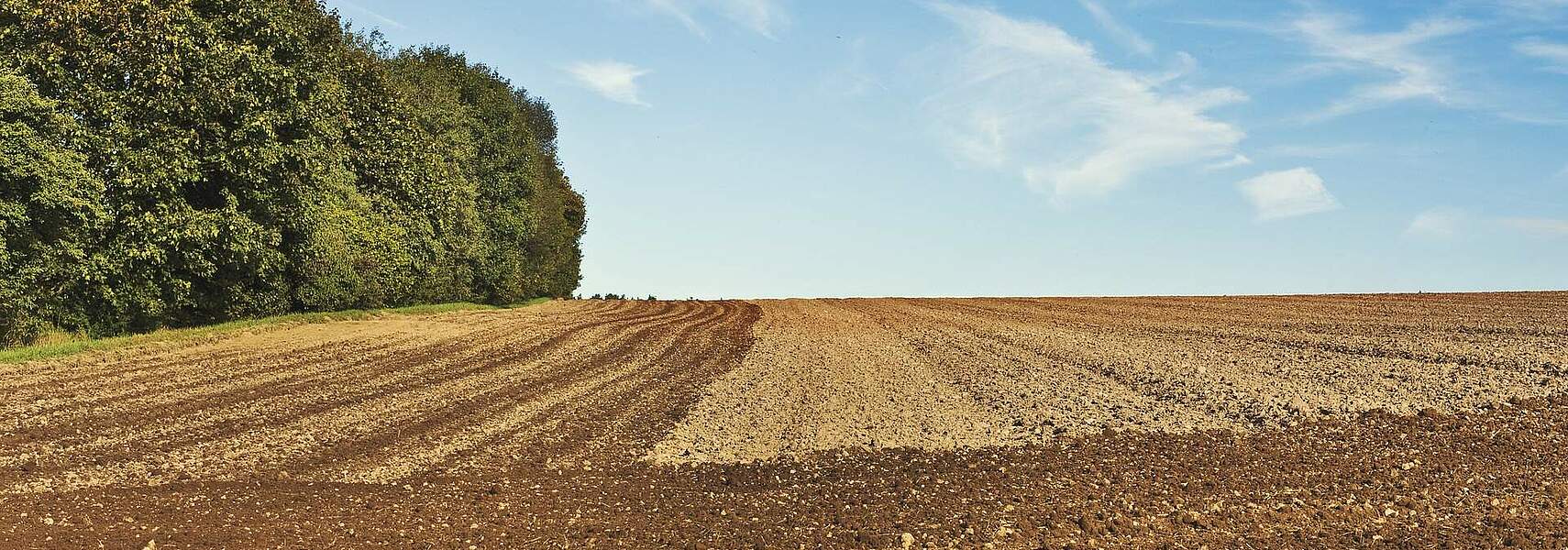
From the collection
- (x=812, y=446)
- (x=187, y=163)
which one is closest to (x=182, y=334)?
(x=187, y=163)

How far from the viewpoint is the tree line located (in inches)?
938

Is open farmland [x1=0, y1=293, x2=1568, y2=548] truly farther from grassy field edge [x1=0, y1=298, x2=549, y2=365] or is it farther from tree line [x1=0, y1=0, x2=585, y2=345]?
tree line [x1=0, y1=0, x2=585, y2=345]

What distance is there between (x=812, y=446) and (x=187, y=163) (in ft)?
67.8

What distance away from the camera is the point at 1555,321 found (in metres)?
24.1

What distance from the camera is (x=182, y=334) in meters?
27.5

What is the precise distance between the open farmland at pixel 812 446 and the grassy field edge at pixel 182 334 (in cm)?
128

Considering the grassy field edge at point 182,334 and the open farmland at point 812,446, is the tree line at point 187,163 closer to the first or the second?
the grassy field edge at point 182,334

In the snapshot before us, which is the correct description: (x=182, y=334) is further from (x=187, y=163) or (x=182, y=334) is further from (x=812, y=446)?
(x=812, y=446)

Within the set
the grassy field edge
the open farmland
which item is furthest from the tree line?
the open farmland

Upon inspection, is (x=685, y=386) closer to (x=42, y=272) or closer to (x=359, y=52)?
(x=42, y=272)

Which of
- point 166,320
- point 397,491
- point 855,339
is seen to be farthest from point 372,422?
point 166,320

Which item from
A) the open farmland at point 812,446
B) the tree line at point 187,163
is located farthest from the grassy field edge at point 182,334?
the open farmland at point 812,446

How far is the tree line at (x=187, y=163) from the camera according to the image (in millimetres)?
23828

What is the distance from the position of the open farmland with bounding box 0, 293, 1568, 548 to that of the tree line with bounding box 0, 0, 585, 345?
3.65 meters
